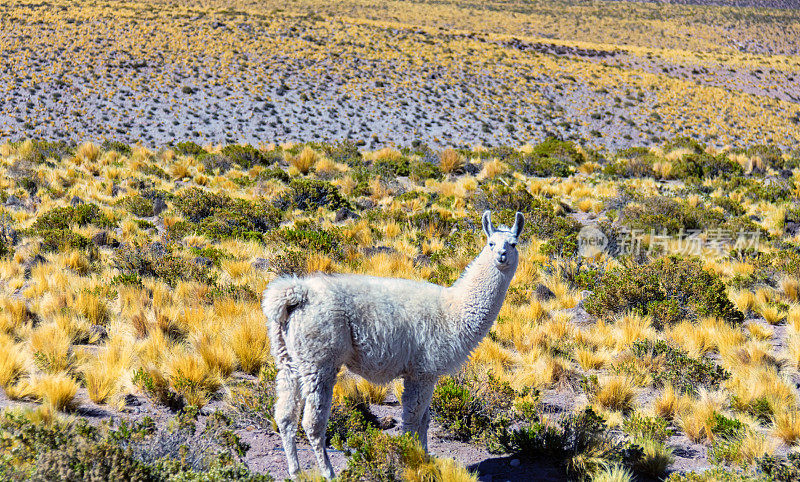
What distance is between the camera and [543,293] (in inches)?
324

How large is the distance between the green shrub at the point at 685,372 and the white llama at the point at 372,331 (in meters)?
2.93

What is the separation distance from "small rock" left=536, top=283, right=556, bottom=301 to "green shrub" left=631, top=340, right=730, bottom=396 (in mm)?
2057

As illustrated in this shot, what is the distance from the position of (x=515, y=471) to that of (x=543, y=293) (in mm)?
4266

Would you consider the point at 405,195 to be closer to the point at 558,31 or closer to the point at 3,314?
the point at 3,314

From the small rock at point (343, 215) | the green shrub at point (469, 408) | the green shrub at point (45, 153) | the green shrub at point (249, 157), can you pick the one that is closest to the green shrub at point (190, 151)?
the green shrub at point (249, 157)

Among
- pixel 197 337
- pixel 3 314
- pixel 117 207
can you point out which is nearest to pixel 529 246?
pixel 197 337

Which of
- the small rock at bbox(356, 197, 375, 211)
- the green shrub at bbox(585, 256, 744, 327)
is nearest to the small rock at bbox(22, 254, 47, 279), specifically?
the small rock at bbox(356, 197, 375, 211)

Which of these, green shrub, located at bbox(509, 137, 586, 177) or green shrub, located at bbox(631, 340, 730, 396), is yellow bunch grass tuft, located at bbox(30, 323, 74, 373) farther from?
green shrub, located at bbox(509, 137, 586, 177)

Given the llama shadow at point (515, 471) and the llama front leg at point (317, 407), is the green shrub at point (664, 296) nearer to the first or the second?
the llama shadow at point (515, 471)

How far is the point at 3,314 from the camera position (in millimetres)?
6148

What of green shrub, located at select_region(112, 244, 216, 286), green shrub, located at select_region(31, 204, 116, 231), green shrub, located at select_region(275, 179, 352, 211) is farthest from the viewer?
green shrub, located at select_region(275, 179, 352, 211)

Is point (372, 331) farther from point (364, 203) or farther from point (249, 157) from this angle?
point (249, 157)

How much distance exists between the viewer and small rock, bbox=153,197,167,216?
486 inches

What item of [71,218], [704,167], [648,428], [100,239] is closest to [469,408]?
[648,428]
